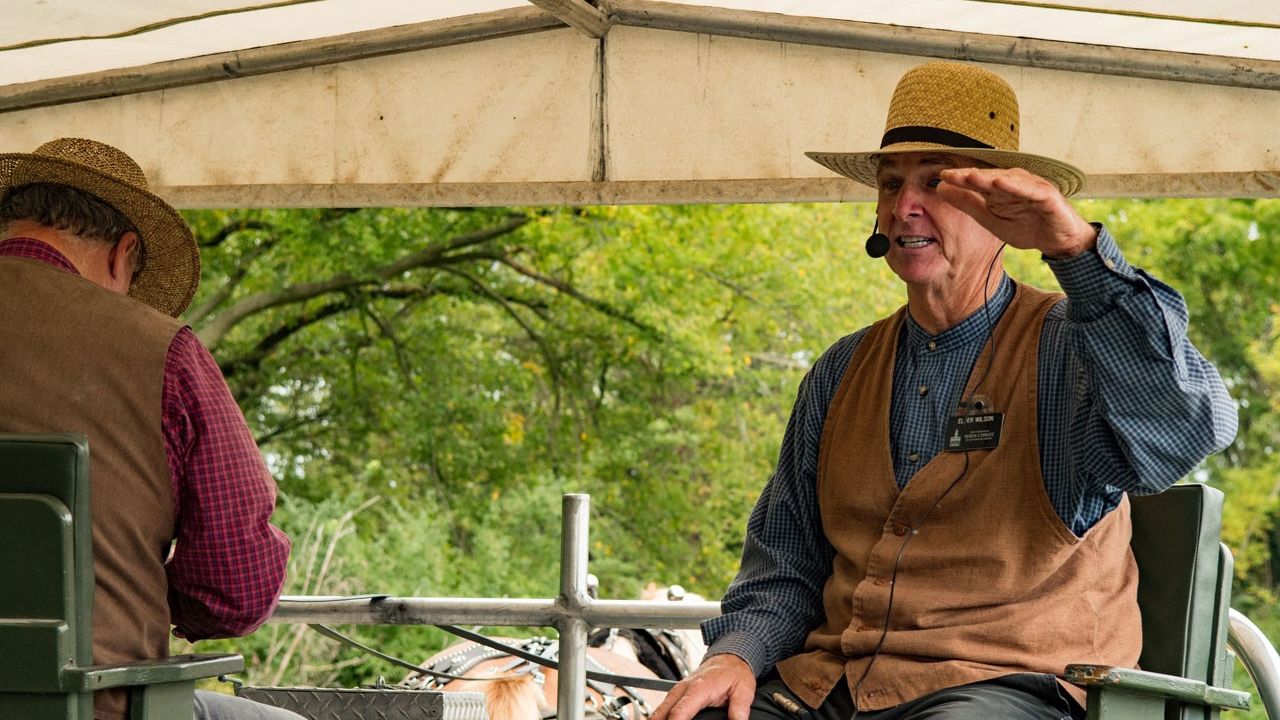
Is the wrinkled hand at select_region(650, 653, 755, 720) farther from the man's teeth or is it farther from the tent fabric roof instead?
the tent fabric roof

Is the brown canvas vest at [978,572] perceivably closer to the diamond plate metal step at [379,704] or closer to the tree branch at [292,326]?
the diamond plate metal step at [379,704]

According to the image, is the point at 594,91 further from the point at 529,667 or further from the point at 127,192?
the point at 529,667

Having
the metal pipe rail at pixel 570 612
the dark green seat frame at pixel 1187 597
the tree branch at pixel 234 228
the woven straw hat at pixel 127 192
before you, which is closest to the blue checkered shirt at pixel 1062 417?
the dark green seat frame at pixel 1187 597

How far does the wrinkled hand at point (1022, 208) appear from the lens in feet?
6.63

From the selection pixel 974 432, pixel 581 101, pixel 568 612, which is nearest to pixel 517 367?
pixel 581 101

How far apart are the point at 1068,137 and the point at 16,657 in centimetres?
231

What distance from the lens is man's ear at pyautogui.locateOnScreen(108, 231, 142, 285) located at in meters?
2.68

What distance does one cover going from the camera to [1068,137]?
10.4 ft

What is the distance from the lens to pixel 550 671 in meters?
4.62

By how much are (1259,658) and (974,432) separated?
0.76m

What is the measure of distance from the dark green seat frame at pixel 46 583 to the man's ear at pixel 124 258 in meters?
0.62

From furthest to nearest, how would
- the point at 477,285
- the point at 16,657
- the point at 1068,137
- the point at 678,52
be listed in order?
the point at 477,285 < the point at 678,52 < the point at 1068,137 < the point at 16,657

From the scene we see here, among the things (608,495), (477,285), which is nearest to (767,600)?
(477,285)

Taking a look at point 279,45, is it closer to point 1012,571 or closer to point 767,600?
point 767,600
